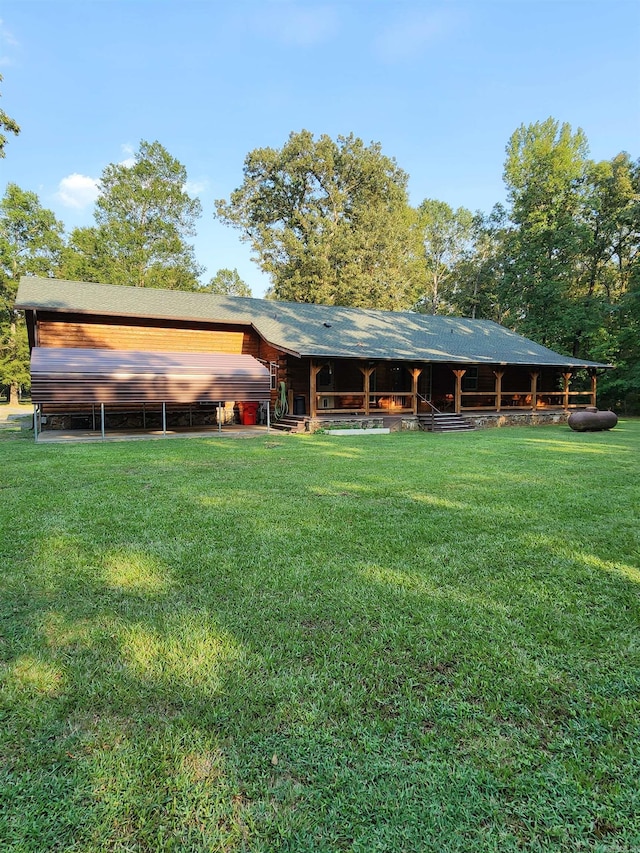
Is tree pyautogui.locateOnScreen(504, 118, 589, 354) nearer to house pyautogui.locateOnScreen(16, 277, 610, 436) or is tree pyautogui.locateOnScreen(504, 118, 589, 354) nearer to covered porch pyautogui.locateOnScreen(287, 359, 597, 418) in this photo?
covered porch pyautogui.locateOnScreen(287, 359, 597, 418)

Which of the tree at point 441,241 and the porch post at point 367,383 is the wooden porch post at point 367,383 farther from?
the tree at point 441,241

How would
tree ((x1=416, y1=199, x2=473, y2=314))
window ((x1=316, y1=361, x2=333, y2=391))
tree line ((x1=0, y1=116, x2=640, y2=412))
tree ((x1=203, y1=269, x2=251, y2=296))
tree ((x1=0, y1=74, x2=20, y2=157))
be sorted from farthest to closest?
tree ((x1=203, y1=269, x2=251, y2=296)) → tree ((x1=416, y1=199, x2=473, y2=314)) → tree line ((x1=0, y1=116, x2=640, y2=412)) → window ((x1=316, y1=361, x2=333, y2=391)) → tree ((x1=0, y1=74, x2=20, y2=157))

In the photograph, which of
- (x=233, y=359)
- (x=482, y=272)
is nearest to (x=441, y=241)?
(x=482, y=272)

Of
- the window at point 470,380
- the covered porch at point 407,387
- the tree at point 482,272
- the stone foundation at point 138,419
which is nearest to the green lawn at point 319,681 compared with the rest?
the stone foundation at point 138,419

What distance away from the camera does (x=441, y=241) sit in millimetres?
41031

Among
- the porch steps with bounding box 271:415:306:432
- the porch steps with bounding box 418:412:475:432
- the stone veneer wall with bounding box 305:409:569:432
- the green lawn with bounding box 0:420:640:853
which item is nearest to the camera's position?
the green lawn with bounding box 0:420:640:853

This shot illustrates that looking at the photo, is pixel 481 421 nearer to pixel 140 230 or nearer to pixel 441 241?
pixel 441 241

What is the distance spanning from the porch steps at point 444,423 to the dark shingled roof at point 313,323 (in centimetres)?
213

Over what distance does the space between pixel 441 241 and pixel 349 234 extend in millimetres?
13079

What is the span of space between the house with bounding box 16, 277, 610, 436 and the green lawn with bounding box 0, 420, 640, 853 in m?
9.04

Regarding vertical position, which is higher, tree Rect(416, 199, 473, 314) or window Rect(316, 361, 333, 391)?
tree Rect(416, 199, 473, 314)

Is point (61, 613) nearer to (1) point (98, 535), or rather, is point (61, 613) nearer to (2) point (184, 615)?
(2) point (184, 615)

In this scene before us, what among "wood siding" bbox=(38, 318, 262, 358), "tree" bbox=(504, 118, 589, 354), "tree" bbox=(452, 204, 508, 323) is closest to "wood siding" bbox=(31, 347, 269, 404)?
"wood siding" bbox=(38, 318, 262, 358)

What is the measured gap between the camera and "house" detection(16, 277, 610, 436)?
13.4m
